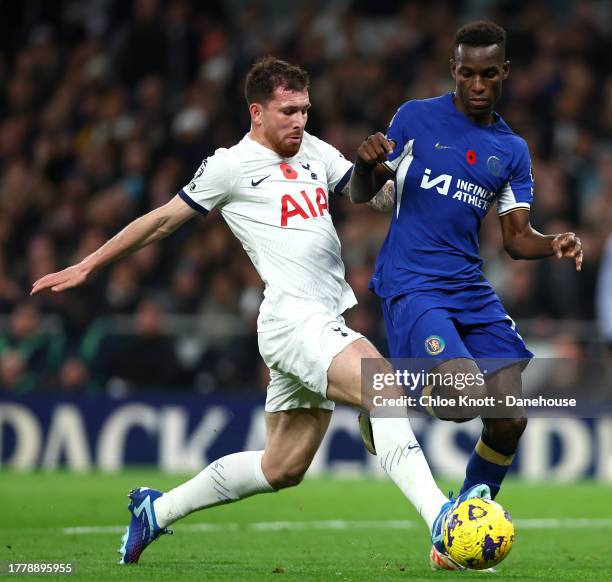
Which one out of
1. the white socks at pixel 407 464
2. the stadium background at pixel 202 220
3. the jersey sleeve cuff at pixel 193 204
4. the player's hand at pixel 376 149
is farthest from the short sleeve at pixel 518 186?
the stadium background at pixel 202 220

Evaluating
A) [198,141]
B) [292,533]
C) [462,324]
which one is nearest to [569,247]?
[462,324]

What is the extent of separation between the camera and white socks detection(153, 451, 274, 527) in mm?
7246

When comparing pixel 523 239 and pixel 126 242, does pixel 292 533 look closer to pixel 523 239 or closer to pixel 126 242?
pixel 523 239

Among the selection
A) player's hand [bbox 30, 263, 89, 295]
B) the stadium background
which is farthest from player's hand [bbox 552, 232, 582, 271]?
the stadium background

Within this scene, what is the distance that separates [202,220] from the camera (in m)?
15.7

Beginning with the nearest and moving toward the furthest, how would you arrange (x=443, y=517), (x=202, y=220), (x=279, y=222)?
(x=443, y=517), (x=279, y=222), (x=202, y=220)

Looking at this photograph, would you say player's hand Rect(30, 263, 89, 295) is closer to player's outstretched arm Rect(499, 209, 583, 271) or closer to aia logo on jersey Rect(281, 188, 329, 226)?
aia logo on jersey Rect(281, 188, 329, 226)

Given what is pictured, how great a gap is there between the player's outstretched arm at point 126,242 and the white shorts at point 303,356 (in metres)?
0.72

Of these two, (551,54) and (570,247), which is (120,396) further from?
(570,247)

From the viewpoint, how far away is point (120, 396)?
14688 millimetres

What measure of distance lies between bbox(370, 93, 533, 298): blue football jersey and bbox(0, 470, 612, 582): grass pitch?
150 centimetres

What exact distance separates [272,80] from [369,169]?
71cm

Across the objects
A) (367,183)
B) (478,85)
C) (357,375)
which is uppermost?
(478,85)

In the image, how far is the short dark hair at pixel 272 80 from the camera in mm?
7133
